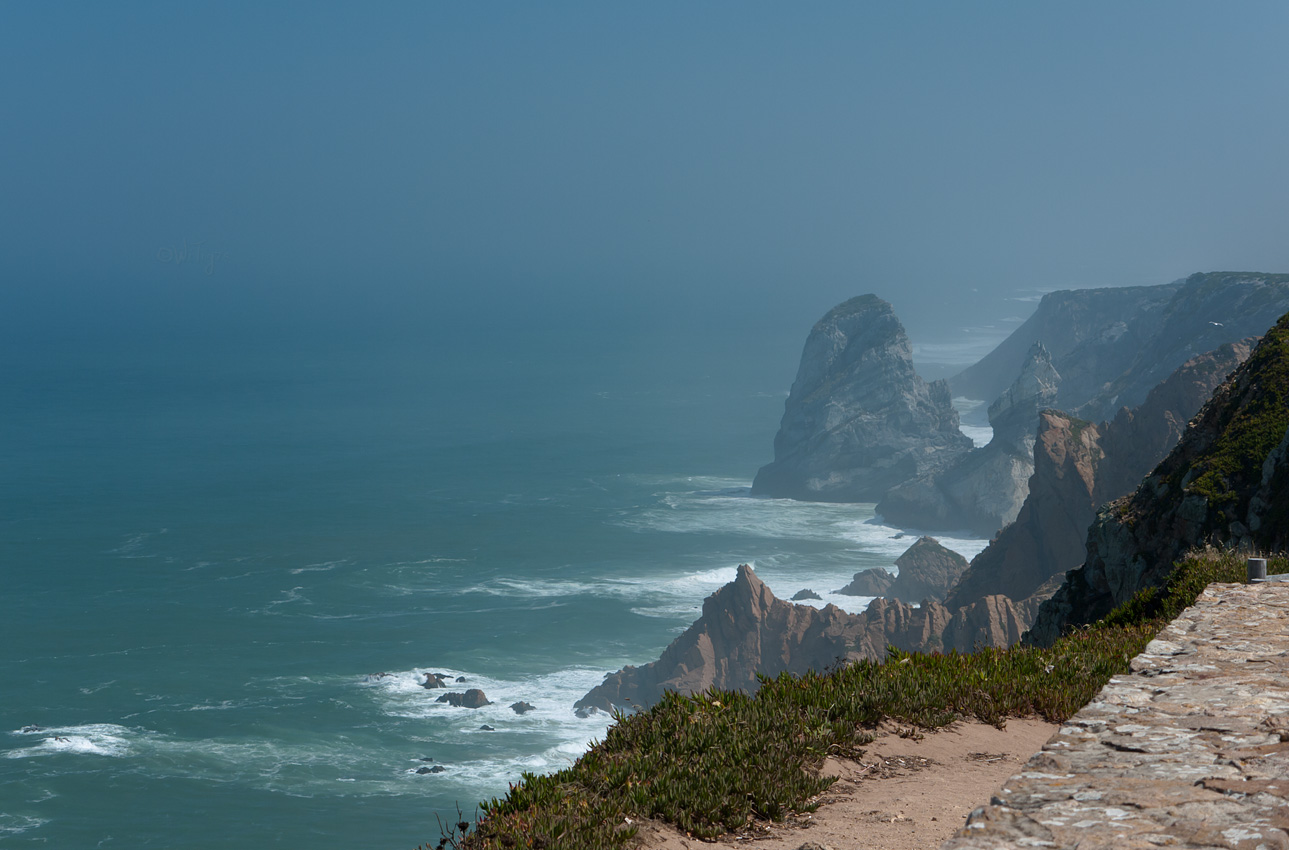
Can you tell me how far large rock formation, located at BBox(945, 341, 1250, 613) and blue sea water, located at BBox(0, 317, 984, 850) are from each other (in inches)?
838

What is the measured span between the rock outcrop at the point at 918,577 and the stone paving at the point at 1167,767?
3172 inches

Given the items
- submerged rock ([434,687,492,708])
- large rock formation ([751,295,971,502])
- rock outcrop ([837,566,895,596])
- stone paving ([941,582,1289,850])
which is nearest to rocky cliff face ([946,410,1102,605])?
rock outcrop ([837,566,895,596])

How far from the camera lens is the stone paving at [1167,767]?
15.8 ft

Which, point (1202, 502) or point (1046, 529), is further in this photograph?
point (1046, 529)

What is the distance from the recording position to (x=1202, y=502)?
1055 inches

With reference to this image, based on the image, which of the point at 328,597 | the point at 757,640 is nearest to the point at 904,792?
the point at 757,640

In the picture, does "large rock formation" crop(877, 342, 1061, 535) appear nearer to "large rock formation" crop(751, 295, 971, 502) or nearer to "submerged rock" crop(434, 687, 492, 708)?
"large rock formation" crop(751, 295, 971, 502)

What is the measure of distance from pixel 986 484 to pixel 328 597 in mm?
74426

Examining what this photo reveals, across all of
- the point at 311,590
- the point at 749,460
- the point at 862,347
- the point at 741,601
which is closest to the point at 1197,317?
the point at 862,347

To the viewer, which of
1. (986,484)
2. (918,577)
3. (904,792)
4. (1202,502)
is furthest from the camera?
(986,484)

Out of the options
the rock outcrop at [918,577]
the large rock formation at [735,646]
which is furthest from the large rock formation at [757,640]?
the rock outcrop at [918,577]

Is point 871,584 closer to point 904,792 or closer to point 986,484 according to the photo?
point 986,484

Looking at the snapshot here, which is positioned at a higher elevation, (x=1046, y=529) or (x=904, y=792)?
(x=904, y=792)

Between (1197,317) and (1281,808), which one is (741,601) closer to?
(1281,808)
